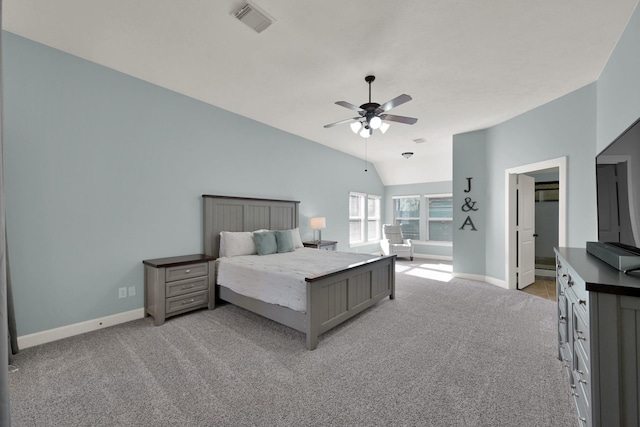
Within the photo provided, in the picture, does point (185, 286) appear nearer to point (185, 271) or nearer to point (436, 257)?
point (185, 271)

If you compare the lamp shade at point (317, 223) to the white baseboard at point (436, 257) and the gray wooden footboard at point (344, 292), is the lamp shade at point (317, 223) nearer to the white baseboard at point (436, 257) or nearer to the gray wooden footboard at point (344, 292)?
the gray wooden footboard at point (344, 292)

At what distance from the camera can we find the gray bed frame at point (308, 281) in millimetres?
2713

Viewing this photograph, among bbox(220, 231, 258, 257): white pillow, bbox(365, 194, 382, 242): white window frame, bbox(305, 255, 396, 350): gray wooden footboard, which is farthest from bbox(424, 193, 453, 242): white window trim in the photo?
bbox(220, 231, 258, 257): white pillow

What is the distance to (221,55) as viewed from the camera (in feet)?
9.33

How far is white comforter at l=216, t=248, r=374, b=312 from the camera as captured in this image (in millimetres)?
2771

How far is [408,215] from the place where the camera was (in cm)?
865

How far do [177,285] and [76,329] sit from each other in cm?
100

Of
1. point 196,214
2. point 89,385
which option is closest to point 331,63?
point 196,214

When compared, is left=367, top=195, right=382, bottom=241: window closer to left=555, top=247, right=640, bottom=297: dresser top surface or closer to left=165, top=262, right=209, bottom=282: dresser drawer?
left=165, top=262, right=209, bottom=282: dresser drawer

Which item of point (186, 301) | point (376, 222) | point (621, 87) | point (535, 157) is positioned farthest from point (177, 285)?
point (376, 222)

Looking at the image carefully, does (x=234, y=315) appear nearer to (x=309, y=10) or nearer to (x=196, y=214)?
(x=196, y=214)

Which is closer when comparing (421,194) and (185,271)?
(185,271)

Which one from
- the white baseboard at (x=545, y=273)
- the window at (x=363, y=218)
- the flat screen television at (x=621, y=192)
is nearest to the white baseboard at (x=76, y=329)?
the flat screen television at (x=621, y=192)

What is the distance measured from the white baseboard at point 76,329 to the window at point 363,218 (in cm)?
513
